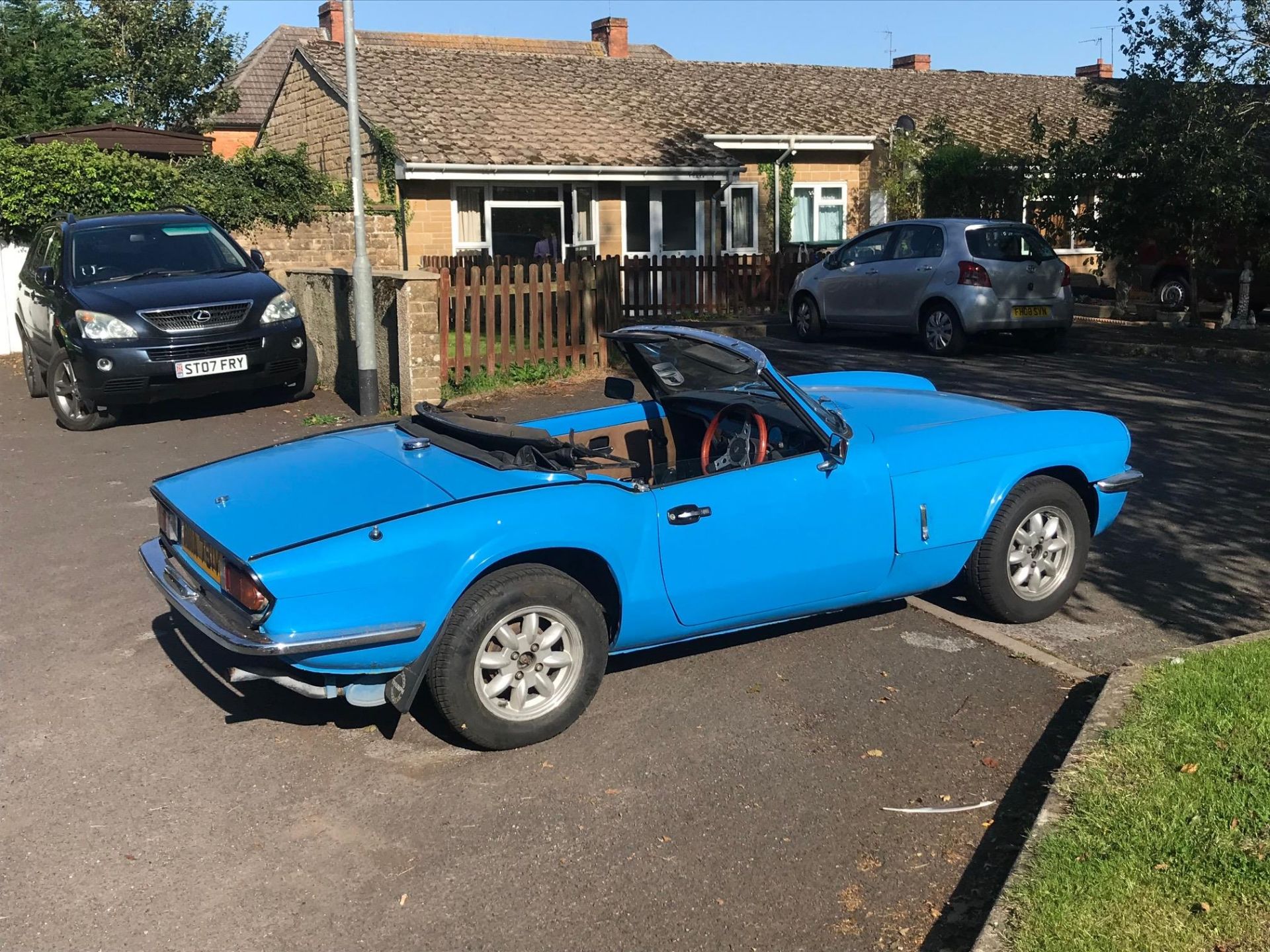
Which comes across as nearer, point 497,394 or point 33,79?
point 497,394

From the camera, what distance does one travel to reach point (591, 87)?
2700cm

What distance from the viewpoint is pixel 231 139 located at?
4022cm

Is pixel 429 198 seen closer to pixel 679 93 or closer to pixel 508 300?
pixel 679 93

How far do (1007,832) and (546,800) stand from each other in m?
1.53

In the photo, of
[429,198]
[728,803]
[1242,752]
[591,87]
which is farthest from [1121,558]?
[591,87]

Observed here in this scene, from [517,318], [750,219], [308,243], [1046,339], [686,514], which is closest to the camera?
[686,514]

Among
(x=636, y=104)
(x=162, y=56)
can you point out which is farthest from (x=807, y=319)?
(x=162, y=56)

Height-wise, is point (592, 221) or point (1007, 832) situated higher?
point (592, 221)

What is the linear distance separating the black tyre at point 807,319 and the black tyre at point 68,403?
29.8 feet

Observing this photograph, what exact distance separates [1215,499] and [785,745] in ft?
15.6

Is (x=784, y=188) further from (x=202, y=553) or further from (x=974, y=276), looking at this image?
(x=202, y=553)

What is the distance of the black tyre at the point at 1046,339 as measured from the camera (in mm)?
15241

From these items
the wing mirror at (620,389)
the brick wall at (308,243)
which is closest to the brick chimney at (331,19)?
the brick wall at (308,243)

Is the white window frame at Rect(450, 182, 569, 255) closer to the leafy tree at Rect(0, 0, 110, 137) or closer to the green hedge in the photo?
the green hedge
